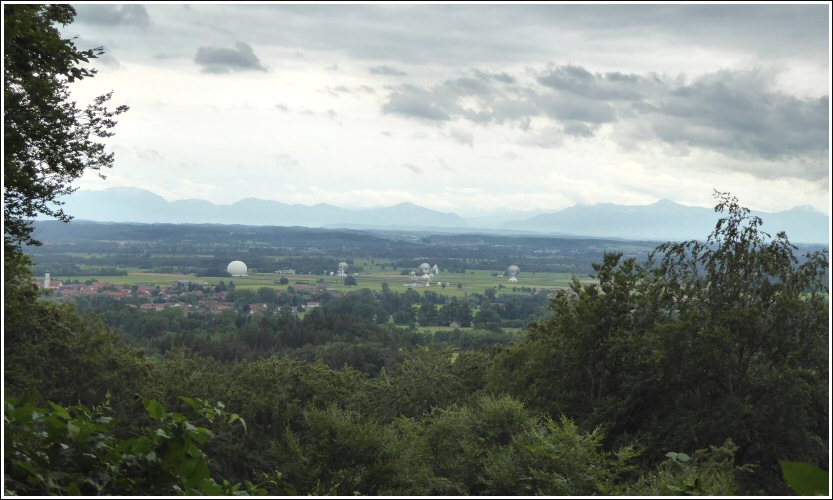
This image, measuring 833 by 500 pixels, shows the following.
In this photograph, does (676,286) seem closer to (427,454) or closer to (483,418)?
(483,418)

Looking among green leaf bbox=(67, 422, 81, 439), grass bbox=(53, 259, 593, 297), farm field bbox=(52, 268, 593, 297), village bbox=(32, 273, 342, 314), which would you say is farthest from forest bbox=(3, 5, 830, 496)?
farm field bbox=(52, 268, 593, 297)

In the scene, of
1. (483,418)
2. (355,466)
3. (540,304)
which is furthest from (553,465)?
(540,304)

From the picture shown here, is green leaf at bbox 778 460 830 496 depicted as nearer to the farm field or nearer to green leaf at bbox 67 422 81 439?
green leaf at bbox 67 422 81 439

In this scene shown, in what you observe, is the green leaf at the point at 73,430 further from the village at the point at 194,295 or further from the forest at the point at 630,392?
the village at the point at 194,295

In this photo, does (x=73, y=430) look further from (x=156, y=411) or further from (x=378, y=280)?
(x=378, y=280)

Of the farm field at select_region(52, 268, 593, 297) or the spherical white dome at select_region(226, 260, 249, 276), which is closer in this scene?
the farm field at select_region(52, 268, 593, 297)

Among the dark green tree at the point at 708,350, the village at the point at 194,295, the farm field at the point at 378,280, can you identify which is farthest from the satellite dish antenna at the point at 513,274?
the dark green tree at the point at 708,350
